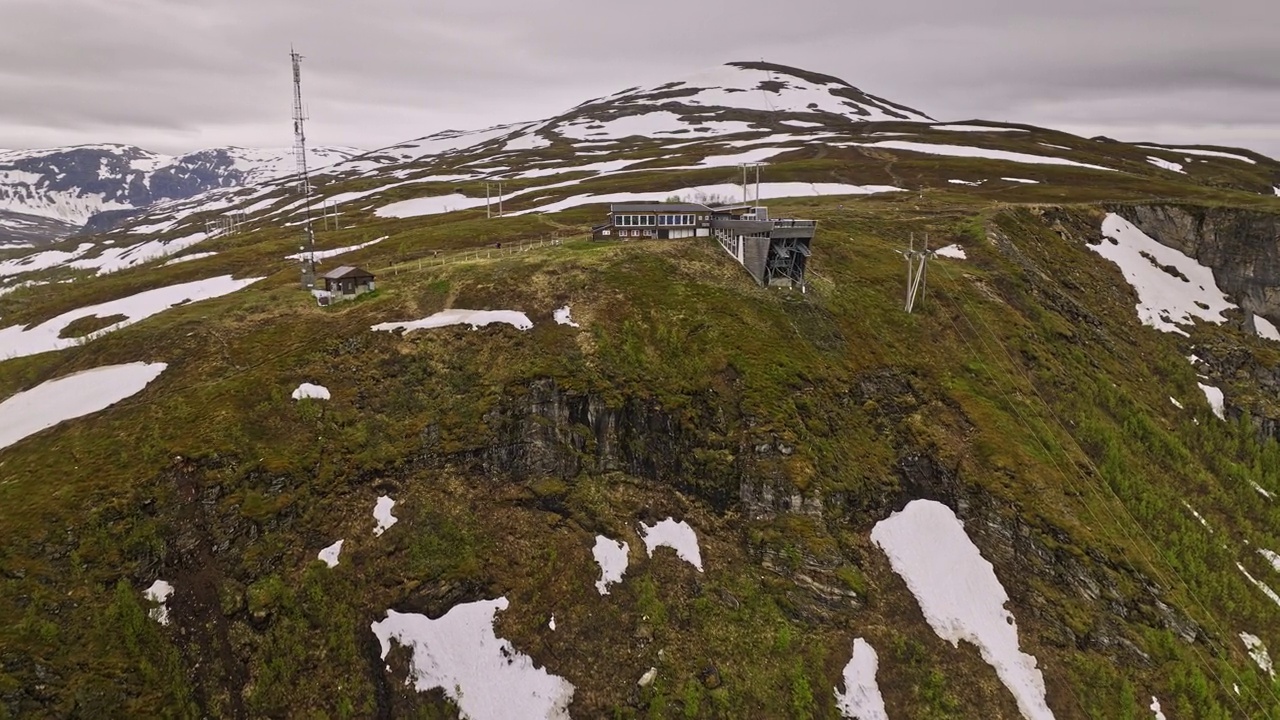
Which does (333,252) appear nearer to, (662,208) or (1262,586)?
(662,208)

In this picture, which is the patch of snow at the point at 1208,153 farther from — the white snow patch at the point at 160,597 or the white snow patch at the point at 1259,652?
the white snow patch at the point at 160,597

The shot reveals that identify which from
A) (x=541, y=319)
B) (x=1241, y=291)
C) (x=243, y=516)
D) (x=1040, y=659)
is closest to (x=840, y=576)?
(x=1040, y=659)

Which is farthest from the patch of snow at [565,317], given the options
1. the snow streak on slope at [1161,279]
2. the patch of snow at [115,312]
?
the snow streak on slope at [1161,279]

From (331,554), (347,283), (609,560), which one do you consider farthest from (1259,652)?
(347,283)

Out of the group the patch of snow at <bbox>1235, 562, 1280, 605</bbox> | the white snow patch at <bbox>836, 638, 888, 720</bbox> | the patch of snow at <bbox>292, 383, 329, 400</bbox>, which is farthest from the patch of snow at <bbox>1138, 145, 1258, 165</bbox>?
the patch of snow at <bbox>292, 383, 329, 400</bbox>

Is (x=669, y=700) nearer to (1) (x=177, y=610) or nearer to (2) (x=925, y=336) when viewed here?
(1) (x=177, y=610)

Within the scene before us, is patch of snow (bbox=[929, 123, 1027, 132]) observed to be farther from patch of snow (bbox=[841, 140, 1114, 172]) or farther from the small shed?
the small shed

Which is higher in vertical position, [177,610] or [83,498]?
[83,498]
